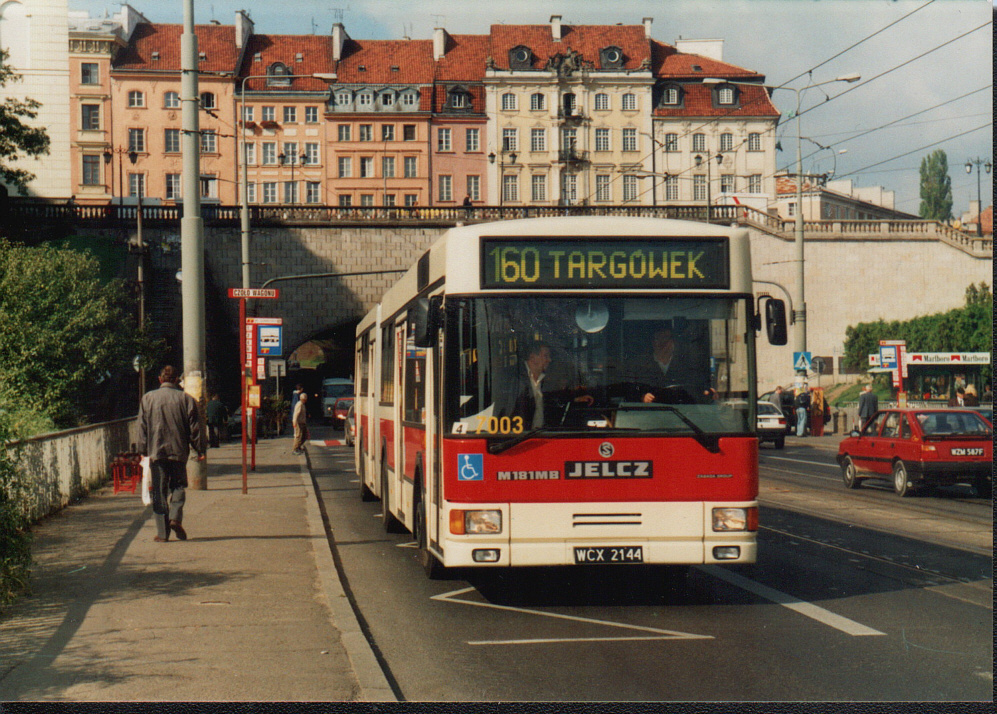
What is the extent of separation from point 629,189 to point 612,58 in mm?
9952

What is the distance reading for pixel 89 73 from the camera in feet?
190

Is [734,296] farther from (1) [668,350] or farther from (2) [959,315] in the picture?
(2) [959,315]

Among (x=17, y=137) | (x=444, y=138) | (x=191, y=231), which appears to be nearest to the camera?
(x=191, y=231)

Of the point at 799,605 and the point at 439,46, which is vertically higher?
the point at 439,46

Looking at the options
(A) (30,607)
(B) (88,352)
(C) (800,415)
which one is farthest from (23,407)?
(C) (800,415)

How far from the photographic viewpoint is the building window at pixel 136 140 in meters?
69.9

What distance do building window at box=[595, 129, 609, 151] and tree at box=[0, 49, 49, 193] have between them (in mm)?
39440

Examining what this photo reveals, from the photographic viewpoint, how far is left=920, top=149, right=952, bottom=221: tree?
4001 inches

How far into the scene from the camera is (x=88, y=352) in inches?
1415

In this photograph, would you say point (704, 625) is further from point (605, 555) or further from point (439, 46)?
point (439, 46)

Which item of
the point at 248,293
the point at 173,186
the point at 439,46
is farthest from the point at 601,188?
the point at 248,293

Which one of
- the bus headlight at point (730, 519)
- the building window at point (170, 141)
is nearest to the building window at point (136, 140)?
the building window at point (170, 141)

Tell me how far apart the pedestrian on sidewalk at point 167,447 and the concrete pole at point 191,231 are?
458cm

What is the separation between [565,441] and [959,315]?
2134 inches
